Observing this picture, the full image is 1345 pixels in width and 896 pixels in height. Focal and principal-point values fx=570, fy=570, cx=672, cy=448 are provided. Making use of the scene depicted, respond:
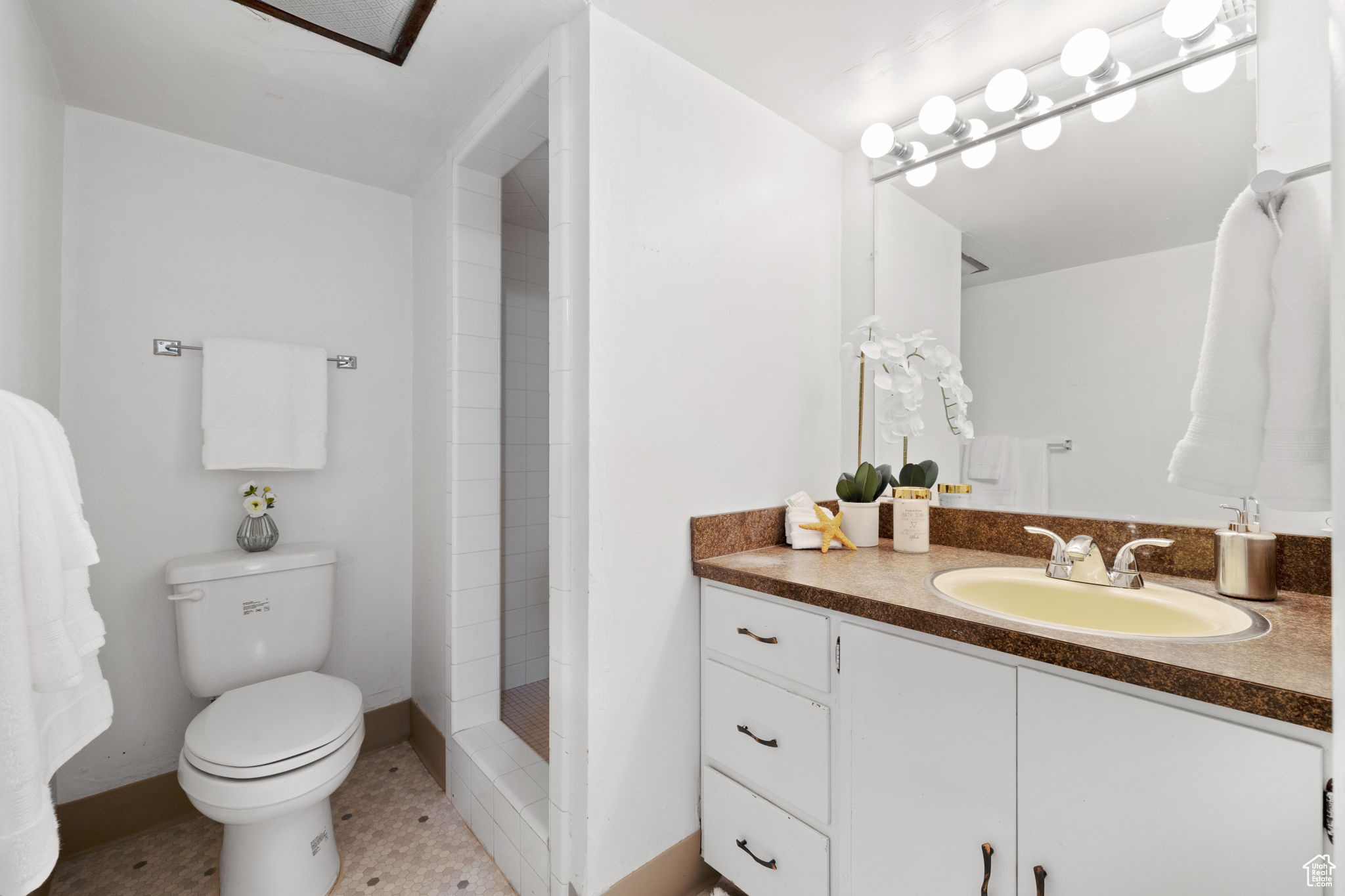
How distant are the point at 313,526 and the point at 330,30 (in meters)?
1.51

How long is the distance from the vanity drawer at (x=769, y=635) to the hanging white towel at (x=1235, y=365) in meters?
0.68

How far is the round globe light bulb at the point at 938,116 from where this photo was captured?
5.00ft

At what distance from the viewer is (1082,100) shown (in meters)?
1.37

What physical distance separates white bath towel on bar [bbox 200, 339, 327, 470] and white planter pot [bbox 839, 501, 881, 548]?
1728 mm

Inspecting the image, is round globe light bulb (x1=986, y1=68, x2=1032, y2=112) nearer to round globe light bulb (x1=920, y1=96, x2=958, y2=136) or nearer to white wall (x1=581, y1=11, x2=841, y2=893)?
round globe light bulb (x1=920, y1=96, x2=958, y2=136)

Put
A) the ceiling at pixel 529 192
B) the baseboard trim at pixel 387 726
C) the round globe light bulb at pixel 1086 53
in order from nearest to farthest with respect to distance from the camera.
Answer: the round globe light bulb at pixel 1086 53, the ceiling at pixel 529 192, the baseboard trim at pixel 387 726

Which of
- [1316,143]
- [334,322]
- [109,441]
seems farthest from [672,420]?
[109,441]

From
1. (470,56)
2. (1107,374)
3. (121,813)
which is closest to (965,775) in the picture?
(1107,374)

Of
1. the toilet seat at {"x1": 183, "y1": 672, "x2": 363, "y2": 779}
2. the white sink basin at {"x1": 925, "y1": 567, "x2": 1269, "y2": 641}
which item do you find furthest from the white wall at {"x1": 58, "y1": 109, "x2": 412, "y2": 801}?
the white sink basin at {"x1": 925, "y1": 567, "x2": 1269, "y2": 641}

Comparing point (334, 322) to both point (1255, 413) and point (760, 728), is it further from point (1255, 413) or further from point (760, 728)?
point (1255, 413)

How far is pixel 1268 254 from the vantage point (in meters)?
0.85

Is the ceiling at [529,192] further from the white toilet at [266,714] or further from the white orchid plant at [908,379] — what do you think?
the white toilet at [266,714]

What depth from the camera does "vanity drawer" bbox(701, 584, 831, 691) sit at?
1.18 m

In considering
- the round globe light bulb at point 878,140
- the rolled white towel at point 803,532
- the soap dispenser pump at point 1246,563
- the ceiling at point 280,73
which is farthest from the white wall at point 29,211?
the soap dispenser pump at point 1246,563
